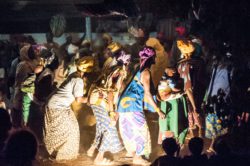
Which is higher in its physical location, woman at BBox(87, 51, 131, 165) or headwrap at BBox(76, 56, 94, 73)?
headwrap at BBox(76, 56, 94, 73)

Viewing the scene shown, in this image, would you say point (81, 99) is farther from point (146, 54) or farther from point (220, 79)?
point (220, 79)

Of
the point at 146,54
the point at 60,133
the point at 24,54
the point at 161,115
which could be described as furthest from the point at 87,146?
the point at 146,54

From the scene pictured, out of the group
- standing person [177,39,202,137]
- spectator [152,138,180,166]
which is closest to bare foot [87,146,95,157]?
standing person [177,39,202,137]

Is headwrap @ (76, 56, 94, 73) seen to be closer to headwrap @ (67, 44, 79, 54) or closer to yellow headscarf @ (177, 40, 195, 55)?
yellow headscarf @ (177, 40, 195, 55)

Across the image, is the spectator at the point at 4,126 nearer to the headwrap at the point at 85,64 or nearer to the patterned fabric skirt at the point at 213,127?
the headwrap at the point at 85,64

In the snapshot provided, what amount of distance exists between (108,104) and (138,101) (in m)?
0.52

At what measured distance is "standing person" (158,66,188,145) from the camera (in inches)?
362

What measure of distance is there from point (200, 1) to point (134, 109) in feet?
7.86

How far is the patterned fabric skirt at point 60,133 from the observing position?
898 centimetres

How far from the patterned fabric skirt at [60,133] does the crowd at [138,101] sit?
0.02 metres

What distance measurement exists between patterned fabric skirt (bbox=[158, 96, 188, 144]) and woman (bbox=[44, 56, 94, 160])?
1521mm

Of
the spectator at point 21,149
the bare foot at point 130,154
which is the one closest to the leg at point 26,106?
the bare foot at point 130,154

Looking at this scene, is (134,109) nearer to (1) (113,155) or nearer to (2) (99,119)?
(2) (99,119)

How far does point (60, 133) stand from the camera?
29.6 ft
